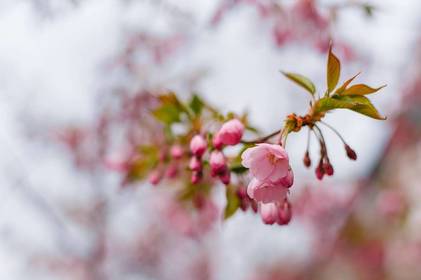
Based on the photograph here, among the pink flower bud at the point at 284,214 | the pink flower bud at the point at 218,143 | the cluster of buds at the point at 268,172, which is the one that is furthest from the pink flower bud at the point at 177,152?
the cluster of buds at the point at 268,172

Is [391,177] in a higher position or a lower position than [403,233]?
higher

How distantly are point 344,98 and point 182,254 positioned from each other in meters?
7.50

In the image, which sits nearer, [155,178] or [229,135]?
[229,135]

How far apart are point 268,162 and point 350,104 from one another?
264mm

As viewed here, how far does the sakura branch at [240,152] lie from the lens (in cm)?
137

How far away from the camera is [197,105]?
79.1 inches

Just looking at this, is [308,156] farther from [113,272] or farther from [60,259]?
[60,259]

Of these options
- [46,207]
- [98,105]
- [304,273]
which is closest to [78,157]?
[46,207]

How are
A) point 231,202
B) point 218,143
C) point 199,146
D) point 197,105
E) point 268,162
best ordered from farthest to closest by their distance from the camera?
1. point 197,105
2. point 231,202
3. point 199,146
4. point 218,143
5. point 268,162

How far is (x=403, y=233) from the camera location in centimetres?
1095

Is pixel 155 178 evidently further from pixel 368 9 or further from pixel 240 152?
pixel 368 9

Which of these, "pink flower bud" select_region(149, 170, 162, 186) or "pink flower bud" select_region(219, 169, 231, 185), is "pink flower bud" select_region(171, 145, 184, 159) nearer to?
"pink flower bud" select_region(149, 170, 162, 186)

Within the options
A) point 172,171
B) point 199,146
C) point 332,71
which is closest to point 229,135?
point 199,146

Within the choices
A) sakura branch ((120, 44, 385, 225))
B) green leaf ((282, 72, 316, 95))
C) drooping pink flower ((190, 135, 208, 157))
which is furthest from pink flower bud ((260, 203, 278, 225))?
green leaf ((282, 72, 316, 95))
